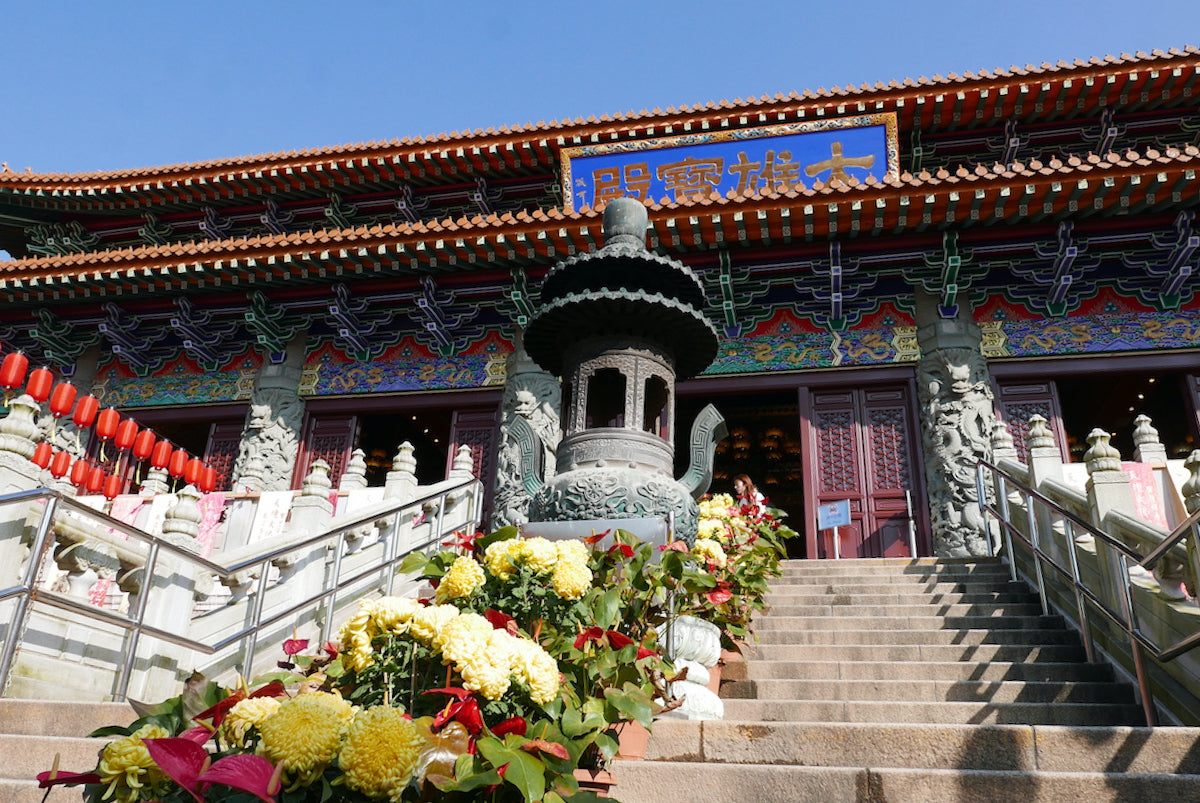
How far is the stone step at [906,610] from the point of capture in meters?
5.34

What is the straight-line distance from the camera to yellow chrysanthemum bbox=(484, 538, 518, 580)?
107 inches

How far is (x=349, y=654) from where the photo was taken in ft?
7.15

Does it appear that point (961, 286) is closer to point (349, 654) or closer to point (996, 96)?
point (996, 96)

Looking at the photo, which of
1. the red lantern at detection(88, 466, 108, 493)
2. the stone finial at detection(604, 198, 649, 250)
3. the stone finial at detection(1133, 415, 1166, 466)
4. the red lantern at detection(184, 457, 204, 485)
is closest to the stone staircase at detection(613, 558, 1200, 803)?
the stone finial at detection(1133, 415, 1166, 466)

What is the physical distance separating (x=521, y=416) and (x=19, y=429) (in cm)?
505

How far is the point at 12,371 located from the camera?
28.7ft

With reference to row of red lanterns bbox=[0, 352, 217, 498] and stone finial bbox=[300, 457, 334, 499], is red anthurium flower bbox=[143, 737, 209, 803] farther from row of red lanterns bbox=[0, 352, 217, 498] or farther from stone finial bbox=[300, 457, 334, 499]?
row of red lanterns bbox=[0, 352, 217, 498]

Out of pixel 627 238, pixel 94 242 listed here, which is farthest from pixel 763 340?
pixel 94 242

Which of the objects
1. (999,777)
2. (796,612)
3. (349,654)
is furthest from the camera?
(796,612)

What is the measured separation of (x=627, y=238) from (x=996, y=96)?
25.5 feet

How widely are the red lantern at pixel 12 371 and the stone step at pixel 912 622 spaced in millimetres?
8902

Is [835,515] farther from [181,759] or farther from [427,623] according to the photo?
[181,759]

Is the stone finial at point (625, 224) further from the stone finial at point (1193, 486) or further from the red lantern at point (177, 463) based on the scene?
the red lantern at point (177, 463)

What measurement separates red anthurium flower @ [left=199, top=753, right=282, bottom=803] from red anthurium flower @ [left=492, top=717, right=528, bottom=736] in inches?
23.1
